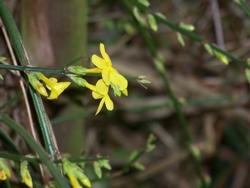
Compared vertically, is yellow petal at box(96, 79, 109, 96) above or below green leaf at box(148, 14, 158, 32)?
below

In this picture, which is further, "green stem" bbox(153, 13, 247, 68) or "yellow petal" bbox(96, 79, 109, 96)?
"green stem" bbox(153, 13, 247, 68)

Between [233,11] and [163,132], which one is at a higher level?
[233,11]

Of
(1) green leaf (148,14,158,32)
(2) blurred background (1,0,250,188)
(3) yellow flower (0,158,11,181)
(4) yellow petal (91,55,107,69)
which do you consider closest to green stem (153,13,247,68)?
(1) green leaf (148,14,158,32)

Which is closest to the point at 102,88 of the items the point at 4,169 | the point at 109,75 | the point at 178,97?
the point at 109,75

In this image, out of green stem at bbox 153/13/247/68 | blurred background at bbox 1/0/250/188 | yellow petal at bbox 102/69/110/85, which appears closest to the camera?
yellow petal at bbox 102/69/110/85

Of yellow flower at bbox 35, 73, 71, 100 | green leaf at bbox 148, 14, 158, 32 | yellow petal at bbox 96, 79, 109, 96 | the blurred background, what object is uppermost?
green leaf at bbox 148, 14, 158, 32

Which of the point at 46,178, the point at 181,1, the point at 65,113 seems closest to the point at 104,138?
the point at 181,1

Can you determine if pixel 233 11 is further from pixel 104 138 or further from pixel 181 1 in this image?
pixel 104 138

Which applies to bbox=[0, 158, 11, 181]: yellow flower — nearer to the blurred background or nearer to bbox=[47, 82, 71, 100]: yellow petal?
bbox=[47, 82, 71, 100]: yellow petal

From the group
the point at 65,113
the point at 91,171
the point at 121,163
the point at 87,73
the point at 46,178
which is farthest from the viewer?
the point at 121,163

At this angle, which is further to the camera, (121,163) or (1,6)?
(121,163)

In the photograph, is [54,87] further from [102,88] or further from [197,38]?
[197,38]
